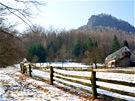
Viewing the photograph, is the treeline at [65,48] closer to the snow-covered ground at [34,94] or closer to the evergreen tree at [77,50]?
the evergreen tree at [77,50]

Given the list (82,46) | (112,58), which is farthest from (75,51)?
(112,58)

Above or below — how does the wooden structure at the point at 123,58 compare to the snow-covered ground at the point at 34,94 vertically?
above

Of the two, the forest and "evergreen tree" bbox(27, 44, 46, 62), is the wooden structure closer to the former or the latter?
the forest

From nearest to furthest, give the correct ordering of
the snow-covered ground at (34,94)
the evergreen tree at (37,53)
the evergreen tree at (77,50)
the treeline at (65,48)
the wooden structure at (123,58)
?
the snow-covered ground at (34,94) → the wooden structure at (123,58) → the treeline at (65,48) → the evergreen tree at (37,53) → the evergreen tree at (77,50)

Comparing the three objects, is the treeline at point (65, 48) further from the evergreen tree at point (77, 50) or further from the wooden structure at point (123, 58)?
the wooden structure at point (123, 58)

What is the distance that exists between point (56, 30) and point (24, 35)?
145 meters

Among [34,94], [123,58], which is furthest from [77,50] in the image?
[34,94]

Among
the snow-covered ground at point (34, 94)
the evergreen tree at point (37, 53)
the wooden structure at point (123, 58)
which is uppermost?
the evergreen tree at point (37, 53)

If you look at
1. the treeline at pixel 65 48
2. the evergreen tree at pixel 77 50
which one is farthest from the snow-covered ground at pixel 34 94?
the evergreen tree at pixel 77 50

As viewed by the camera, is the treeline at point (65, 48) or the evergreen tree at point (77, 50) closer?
the treeline at point (65, 48)

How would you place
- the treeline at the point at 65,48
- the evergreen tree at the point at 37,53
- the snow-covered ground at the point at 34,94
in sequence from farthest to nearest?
1. the evergreen tree at the point at 37,53
2. the treeline at the point at 65,48
3. the snow-covered ground at the point at 34,94

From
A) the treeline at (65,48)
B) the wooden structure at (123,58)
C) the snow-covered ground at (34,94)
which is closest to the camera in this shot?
the snow-covered ground at (34,94)

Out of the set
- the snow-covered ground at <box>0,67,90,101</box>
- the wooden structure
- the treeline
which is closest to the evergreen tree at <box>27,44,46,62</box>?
the treeline

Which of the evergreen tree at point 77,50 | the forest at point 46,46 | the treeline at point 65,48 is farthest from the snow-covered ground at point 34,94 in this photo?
the evergreen tree at point 77,50
